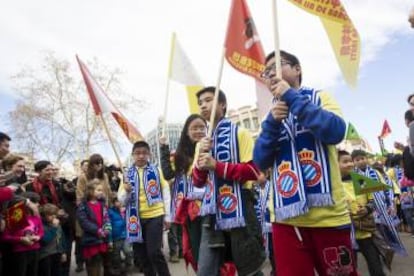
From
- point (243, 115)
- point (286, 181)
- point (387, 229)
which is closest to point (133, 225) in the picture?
point (387, 229)

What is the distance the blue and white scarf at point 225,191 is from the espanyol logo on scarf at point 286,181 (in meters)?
0.96

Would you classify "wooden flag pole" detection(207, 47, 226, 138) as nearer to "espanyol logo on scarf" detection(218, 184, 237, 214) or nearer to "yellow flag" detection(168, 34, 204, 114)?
"espanyol logo on scarf" detection(218, 184, 237, 214)

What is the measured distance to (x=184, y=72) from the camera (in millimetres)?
6465

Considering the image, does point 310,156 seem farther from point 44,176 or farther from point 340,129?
point 44,176

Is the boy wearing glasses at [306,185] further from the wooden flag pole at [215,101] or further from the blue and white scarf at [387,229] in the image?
the blue and white scarf at [387,229]

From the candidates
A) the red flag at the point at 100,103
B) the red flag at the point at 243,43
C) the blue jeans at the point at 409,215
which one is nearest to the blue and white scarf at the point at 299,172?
the red flag at the point at 243,43

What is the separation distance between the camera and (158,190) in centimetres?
618

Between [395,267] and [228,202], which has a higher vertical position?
[228,202]

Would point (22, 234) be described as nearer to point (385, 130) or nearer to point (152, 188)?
point (152, 188)

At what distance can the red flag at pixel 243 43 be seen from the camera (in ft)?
13.8

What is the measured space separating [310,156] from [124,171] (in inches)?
155

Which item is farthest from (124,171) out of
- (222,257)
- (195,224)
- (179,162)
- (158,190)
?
(222,257)

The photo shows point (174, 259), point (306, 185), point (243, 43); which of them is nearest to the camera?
point (306, 185)

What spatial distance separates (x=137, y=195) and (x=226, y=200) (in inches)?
103
